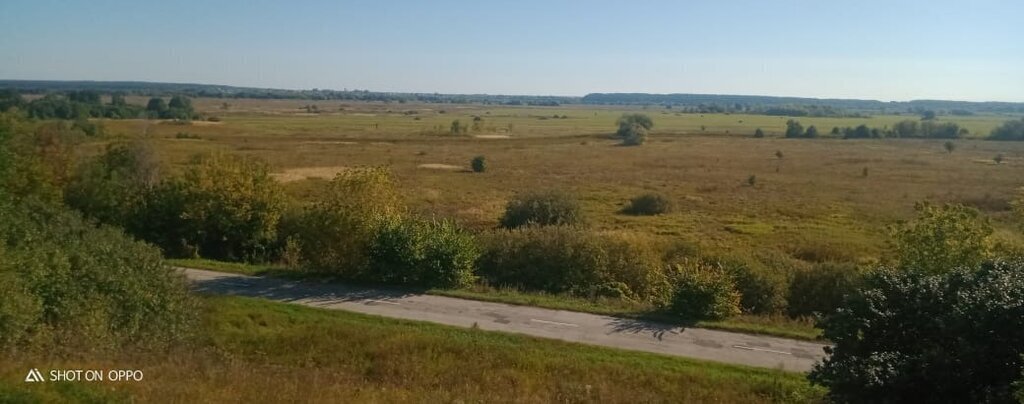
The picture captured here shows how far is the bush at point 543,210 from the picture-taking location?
4006 cm

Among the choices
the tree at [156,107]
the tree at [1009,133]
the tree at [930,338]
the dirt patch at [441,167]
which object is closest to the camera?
the tree at [930,338]

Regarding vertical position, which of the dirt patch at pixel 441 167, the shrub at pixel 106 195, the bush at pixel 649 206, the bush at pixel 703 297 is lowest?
the dirt patch at pixel 441 167

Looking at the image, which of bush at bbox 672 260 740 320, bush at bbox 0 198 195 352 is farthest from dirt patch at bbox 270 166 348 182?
bush at bbox 672 260 740 320

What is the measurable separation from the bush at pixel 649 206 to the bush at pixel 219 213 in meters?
26.9

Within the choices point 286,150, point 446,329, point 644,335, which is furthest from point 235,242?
point 286,150

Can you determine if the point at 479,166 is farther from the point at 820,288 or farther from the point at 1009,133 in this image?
the point at 1009,133

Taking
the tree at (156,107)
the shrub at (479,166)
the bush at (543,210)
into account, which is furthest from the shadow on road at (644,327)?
the tree at (156,107)

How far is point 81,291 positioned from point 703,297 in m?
15.9

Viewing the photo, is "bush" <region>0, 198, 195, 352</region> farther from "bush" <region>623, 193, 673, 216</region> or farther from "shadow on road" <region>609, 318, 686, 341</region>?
"bush" <region>623, 193, 673, 216</region>

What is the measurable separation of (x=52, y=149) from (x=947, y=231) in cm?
3528

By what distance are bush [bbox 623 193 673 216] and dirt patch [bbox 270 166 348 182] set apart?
89.8ft

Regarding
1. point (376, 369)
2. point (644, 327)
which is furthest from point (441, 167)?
point (376, 369)

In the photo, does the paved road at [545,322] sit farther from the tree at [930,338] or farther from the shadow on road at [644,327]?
the tree at [930,338]

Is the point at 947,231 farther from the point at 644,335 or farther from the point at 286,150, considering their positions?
the point at 286,150
